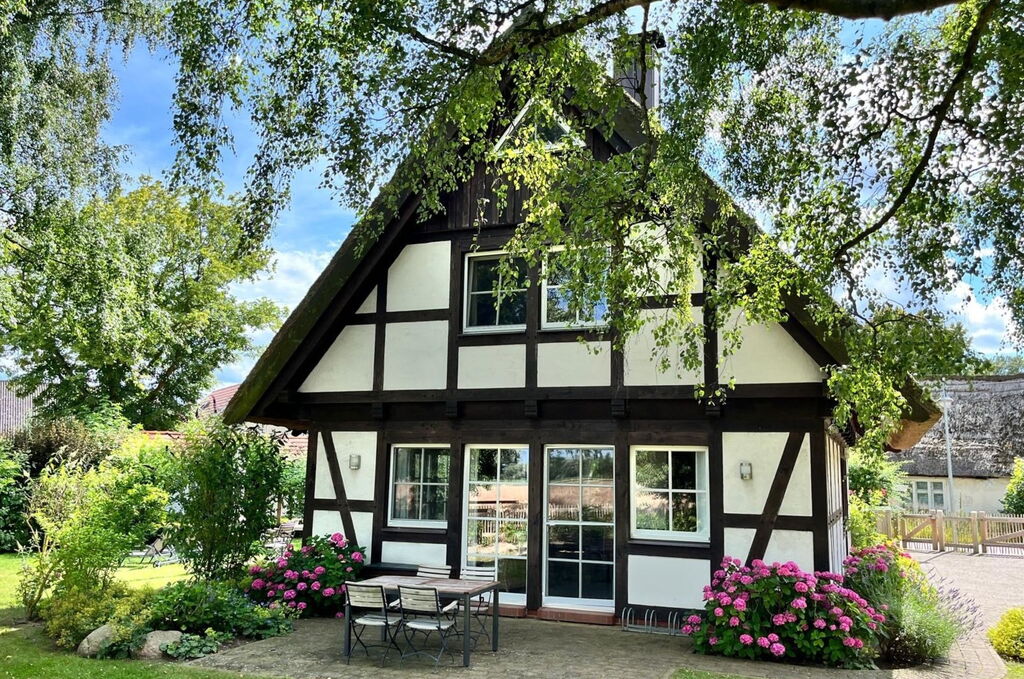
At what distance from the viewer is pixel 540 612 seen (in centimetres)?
923

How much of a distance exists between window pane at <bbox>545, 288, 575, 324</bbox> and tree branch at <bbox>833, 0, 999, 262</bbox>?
4.03 metres

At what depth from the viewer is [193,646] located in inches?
294

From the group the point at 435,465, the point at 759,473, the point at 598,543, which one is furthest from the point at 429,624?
the point at 759,473

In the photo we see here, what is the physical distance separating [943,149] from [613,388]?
4.47 meters

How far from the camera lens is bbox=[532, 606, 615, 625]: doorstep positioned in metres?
8.94

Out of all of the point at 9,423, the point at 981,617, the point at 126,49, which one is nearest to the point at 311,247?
the point at 126,49

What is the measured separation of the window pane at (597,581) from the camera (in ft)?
30.2

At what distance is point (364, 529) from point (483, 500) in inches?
65.0

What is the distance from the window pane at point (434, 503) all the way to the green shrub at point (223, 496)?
2140 mm

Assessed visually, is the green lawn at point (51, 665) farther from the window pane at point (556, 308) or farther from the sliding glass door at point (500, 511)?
the window pane at point (556, 308)

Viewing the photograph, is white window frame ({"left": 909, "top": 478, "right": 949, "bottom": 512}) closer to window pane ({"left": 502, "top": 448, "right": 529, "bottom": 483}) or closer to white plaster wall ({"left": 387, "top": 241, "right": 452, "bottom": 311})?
window pane ({"left": 502, "top": 448, "right": 529, "bottom": 483})

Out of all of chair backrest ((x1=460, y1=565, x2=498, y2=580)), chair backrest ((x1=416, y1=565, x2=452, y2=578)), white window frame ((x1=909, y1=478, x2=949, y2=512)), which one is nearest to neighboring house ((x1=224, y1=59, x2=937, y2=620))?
chair backrest ((x1=460, y1=565, x2=498, y2=580))

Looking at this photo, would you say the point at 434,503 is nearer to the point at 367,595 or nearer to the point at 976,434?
the point at 367,595

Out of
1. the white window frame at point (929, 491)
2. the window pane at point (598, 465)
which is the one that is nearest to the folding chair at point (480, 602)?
the window pane at point (598, 465)
